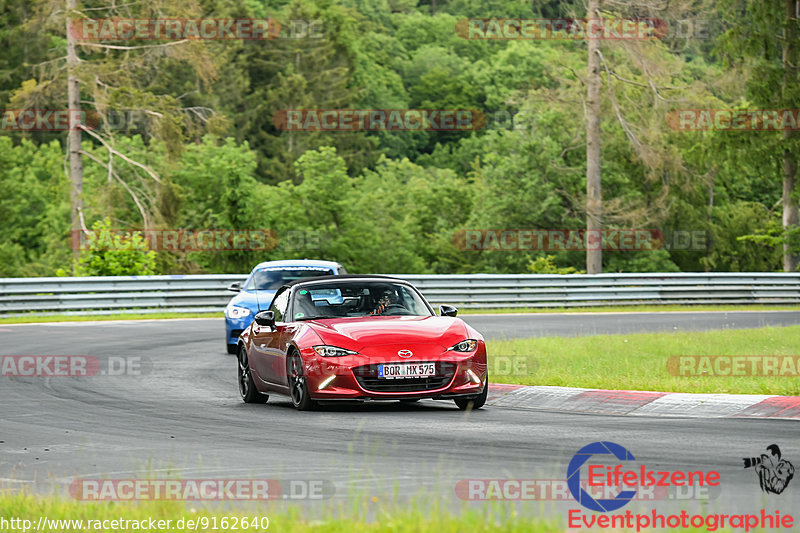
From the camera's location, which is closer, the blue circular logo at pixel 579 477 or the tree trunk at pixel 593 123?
the blue circular logo at pixel 579 477

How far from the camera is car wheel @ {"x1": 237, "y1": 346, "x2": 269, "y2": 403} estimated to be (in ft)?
46.9

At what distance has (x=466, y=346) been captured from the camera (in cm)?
1277

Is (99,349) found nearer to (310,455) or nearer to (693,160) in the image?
(310,455)

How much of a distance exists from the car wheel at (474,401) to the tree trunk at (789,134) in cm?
3370

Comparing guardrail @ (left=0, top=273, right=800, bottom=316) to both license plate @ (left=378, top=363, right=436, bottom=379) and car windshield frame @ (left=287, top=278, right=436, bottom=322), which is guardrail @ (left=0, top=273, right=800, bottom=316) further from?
license plate @ (left=378, top=363, right=436, bottom=379)

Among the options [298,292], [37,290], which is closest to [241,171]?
[37,290]

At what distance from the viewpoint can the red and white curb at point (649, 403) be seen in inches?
475

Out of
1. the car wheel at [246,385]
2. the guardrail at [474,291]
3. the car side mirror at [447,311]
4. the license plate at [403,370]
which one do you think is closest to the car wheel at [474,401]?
the license plate at [403,370]

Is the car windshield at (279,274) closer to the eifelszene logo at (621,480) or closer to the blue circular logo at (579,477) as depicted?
the blue circular logo at (579,477)

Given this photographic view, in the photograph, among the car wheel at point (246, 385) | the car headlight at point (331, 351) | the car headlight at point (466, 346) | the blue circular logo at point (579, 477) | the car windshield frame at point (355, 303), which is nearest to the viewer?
the blue circular logo at point (579, 477)

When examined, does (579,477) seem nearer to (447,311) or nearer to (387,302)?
(447,311)

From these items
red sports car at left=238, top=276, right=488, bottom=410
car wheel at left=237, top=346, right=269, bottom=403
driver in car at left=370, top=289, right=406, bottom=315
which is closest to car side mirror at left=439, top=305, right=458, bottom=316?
red sports car at left=238, top=276, right=488, bottom=410

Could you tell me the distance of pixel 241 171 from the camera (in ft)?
199

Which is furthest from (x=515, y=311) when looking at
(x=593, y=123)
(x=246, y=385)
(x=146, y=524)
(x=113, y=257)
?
(x=146, y=524)
